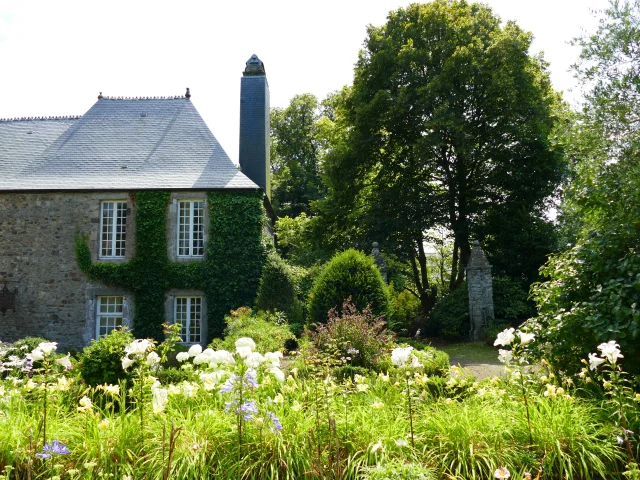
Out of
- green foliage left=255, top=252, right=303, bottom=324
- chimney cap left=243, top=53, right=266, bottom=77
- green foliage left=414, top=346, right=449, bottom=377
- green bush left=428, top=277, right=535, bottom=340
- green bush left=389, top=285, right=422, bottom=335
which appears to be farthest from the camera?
chimney cap left=243, top=53, right=266, bottom=77

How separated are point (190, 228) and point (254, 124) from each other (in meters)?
5.02

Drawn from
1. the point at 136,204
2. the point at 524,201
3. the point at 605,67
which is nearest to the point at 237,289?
the point at 136,204

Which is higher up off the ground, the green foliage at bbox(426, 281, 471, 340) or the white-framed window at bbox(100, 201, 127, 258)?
the white-framed window at bbox(100, 201, 127, 258)

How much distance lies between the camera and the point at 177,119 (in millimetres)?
18094

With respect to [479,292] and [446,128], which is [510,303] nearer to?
[479,292]

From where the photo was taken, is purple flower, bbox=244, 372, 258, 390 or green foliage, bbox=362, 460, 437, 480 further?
purple flower, bbox=244, 372, 258, 390

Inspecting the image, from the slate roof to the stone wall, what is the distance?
56 centimetres

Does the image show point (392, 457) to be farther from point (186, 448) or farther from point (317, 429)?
point (186, 448)

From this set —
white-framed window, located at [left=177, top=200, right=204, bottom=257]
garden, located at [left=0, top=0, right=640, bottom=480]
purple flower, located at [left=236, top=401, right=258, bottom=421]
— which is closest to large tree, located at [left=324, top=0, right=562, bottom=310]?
garden, located at [left=0, top=0, right=640, bottom=480]

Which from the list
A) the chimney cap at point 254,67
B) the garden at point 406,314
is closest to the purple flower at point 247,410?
the garden at point 406,314

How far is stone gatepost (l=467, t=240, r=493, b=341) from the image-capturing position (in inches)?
584

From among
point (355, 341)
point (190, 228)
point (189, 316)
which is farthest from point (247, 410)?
point (190, 228)

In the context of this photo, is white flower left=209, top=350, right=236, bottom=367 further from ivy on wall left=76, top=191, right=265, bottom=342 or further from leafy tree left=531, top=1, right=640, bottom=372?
ivy on wall left=76, top=191, right=265, bottom=342

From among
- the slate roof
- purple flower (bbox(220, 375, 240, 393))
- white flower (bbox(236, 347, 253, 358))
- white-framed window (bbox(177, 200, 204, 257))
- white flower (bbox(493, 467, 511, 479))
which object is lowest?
white flower (bbox(493, 467, 511, 479))
